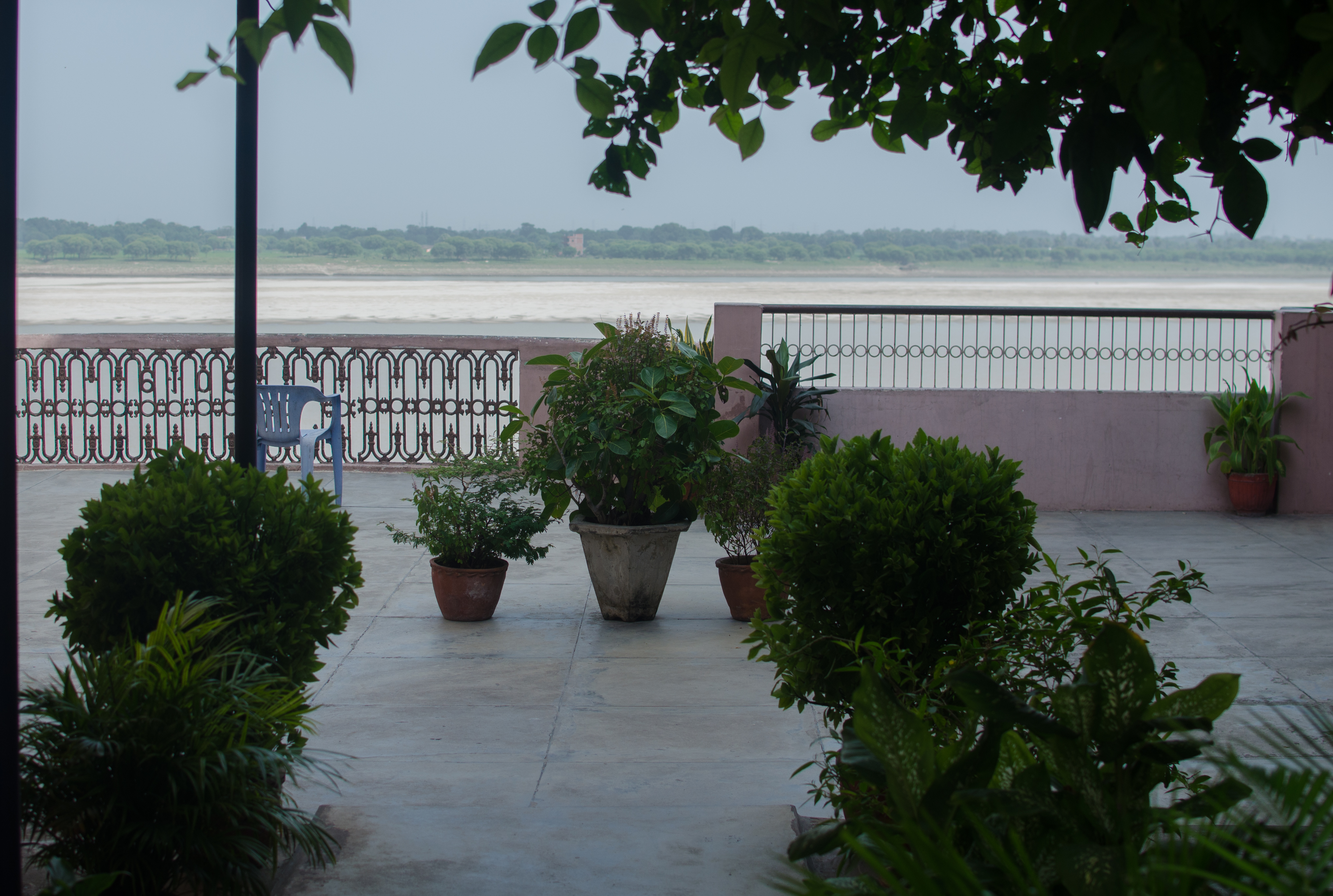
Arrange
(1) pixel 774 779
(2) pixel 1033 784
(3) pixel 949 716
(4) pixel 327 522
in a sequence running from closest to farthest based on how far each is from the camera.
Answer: (2) pixel 1033 784, (3) pixel 949 716, (4) pixel 327 522, (1) pixel 774 779

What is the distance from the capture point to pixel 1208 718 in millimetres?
2006

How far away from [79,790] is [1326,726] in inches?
102

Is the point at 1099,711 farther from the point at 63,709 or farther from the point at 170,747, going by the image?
the point at 63,709

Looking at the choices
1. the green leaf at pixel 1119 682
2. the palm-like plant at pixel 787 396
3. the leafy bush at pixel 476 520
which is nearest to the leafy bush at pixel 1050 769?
the green leaf at pixel 1119 682

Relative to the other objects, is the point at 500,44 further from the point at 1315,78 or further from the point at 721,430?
the point at 721,430

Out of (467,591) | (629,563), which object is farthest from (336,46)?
(467,591)

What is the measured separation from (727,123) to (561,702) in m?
3.04

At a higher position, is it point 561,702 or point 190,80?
point 190,80

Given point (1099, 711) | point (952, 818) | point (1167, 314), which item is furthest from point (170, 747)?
point (1167, 314)

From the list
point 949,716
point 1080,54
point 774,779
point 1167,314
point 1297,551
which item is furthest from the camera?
point 1167,314

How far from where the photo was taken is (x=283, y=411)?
947 cm

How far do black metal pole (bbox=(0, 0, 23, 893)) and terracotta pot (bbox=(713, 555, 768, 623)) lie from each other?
4.30 meters

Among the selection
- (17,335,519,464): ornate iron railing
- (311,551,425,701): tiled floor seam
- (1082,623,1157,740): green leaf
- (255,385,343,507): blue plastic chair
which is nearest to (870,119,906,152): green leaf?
(1082,623,1157,740): green leaf

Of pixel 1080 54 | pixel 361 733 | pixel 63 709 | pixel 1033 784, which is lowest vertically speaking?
pixel 361 733
